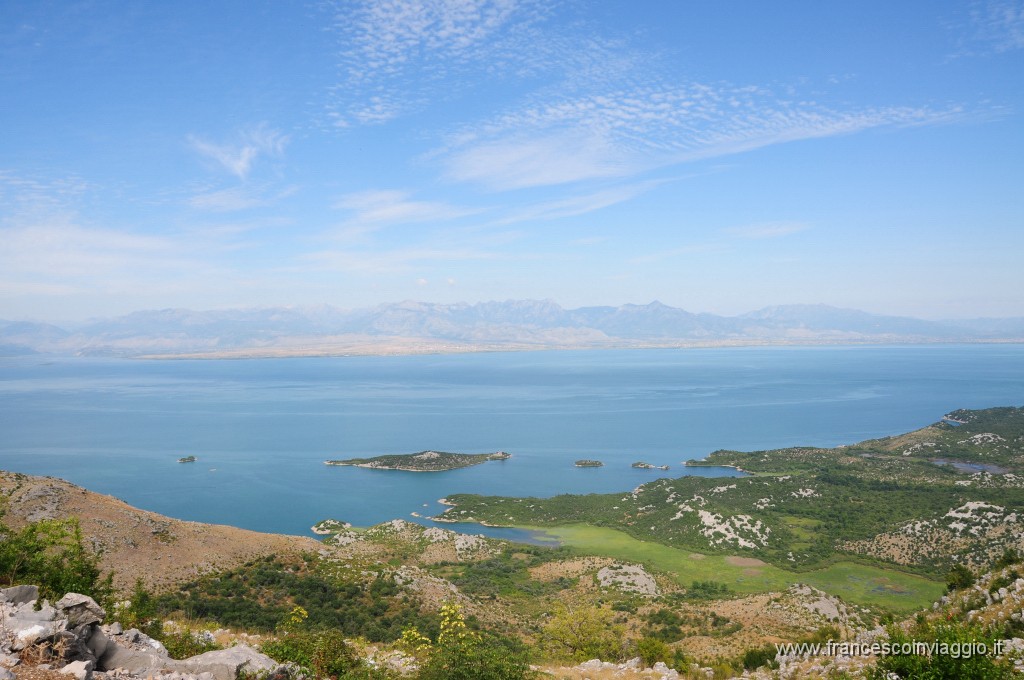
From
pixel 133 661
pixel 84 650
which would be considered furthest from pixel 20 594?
pixel 133 661

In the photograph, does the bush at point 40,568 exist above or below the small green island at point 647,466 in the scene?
above

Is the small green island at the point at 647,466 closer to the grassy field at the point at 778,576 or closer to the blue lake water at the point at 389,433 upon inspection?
the blue lake water at the point at 389,433

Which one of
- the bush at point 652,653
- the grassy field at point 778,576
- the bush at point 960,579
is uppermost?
the bush at point 960,579

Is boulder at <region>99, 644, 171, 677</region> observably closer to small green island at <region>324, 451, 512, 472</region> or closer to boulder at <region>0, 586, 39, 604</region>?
boulder at <region>0, 586, 39, 604</region>

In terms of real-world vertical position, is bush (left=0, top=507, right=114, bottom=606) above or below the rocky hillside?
above

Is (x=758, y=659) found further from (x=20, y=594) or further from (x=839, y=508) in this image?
(x=839, y=508)

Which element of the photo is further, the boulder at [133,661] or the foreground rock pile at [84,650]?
the boulder at [133,661]

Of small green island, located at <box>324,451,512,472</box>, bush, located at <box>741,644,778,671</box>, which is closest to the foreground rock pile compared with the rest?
bush, located at <box>741,644,778,671</box>

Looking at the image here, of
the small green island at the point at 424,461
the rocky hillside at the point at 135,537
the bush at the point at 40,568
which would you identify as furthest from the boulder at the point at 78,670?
the small green island at the point at 424,461
